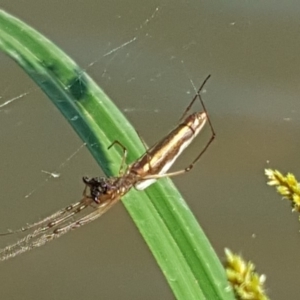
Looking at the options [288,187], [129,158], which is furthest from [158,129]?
[288,187]

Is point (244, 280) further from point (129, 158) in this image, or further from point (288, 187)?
point (129, 158)

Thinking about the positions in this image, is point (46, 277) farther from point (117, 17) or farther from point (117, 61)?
point (117, 17)

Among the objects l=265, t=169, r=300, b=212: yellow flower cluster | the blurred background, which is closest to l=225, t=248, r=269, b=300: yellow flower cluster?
l=265, t=169, r=300, b=212: yellow flower cluster

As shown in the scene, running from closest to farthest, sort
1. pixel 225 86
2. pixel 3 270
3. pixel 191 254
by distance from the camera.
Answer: pixel 191 254
pixel 3 270
pixel 225 86

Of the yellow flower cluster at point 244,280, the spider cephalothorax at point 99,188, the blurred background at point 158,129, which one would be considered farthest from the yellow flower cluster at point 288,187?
the blurred background at point 158,129

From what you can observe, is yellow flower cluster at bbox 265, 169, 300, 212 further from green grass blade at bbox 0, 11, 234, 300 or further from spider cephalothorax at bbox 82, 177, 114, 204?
spider cephalothorax at bbox 82, 177, 114, 204

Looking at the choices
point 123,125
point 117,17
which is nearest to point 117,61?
point 117,17

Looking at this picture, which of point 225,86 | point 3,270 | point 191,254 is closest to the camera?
point 191,254
